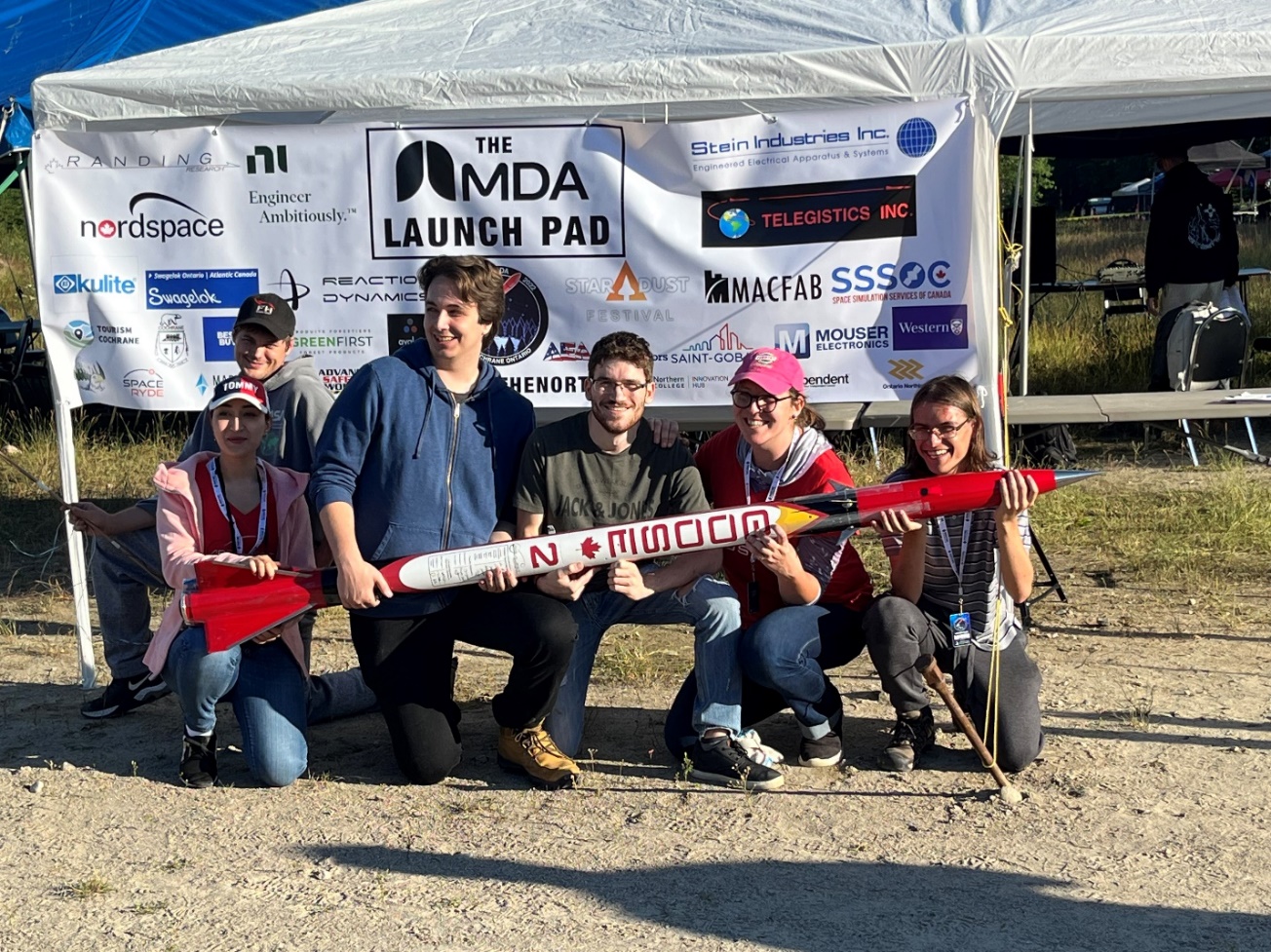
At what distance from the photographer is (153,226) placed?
607 cm

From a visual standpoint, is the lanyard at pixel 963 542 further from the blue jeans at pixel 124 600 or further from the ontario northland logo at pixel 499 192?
the blue jeans at pixel 124 600

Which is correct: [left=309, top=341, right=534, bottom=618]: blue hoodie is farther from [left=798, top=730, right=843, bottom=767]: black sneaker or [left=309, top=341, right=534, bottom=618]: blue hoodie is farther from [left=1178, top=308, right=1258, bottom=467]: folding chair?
[left=1178, top=308, right=1258, bottom=467]: folding chair

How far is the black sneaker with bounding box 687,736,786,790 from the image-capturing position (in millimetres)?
4906

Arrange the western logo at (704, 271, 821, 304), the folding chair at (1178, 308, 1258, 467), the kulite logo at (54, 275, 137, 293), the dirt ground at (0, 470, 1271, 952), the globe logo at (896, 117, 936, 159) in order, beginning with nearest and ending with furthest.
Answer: the dirt ground at (0, 470, 1271, 952)
the globe logo at (896, 117, 936, 159)
the western logo at (704, 271, 821, 304)
the kulite logo at (54, 275, 137, 293)
the folding chair at (1178, 308, 1258, 467)

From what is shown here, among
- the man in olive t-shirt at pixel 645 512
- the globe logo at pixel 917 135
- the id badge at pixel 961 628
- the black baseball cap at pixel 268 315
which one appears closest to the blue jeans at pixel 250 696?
the man in olive t-shirt at pixel 645 512

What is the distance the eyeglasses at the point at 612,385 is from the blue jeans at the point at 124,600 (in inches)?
79.5

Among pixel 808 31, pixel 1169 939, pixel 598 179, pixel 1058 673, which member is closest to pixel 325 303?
pixel 598 179

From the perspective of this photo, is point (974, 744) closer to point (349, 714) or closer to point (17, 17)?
point (349, 714)

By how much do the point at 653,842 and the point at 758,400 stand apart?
148cm

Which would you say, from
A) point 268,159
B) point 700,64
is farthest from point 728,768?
point 268,159

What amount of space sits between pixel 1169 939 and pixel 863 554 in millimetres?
4365

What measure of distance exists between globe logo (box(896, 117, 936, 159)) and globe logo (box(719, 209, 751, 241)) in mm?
672

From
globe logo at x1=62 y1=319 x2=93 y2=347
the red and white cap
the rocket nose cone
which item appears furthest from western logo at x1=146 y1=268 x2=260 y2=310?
the rocket nose cone

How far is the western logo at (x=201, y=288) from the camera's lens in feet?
20.0
